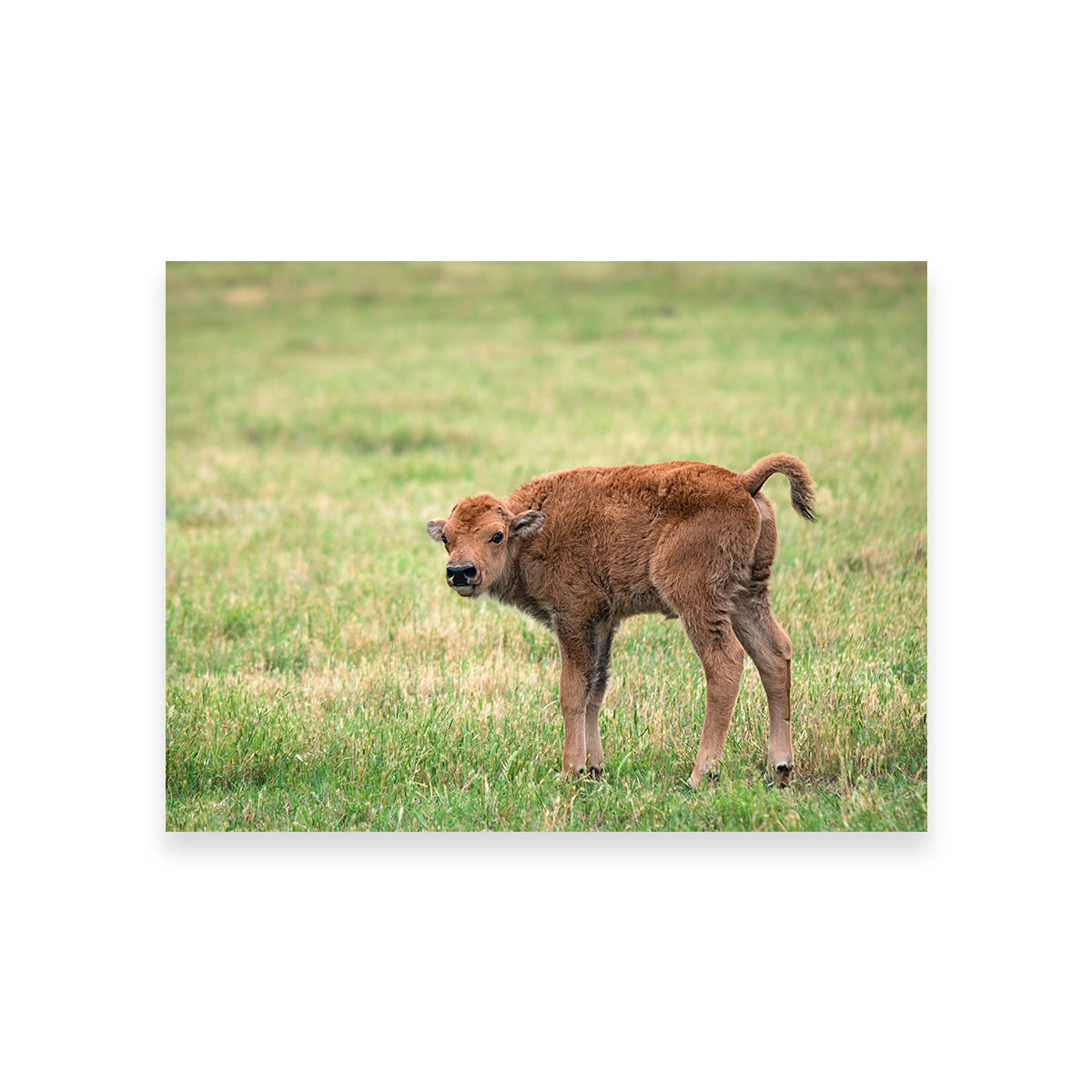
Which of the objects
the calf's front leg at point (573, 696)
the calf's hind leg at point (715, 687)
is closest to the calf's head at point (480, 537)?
the calf's front leg at point (573, 696)

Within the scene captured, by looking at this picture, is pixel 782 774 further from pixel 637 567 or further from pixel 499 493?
pixel 499 493

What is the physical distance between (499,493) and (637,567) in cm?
414

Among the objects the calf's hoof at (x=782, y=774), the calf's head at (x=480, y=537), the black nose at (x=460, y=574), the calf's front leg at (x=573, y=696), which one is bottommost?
the calf's hoof at (x=782, y=774)

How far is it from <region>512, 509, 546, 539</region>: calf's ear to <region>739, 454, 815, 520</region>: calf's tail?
90 centimetres

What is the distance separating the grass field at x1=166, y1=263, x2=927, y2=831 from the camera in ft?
18.1

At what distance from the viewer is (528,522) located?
17.5 ft

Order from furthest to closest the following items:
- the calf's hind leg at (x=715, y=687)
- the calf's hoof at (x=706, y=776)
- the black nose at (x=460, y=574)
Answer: the calf's hoof at (x=706, y=776) < the calf's hind leg at (x=715, y=687) < the black nose at (x=460, y=574)

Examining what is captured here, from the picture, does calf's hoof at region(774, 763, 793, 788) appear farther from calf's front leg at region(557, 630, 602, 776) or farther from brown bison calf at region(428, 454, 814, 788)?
calf's front leg at region(557, 630, 602, 776)

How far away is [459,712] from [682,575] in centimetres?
149

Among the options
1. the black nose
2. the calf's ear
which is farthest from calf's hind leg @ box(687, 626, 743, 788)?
the black nose

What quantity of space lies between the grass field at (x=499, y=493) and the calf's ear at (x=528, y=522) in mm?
1059

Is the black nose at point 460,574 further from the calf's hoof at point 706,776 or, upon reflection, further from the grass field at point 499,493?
the calf's hoof at point 706,776

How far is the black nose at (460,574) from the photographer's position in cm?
502

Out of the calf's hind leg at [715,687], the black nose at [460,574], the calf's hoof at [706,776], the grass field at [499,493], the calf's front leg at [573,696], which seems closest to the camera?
the black nose at [460,574]
